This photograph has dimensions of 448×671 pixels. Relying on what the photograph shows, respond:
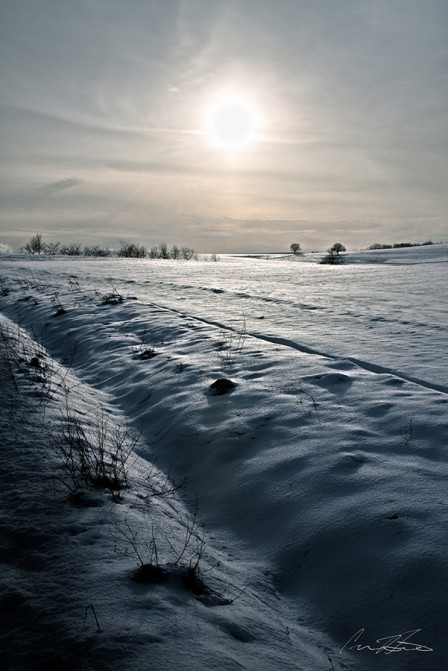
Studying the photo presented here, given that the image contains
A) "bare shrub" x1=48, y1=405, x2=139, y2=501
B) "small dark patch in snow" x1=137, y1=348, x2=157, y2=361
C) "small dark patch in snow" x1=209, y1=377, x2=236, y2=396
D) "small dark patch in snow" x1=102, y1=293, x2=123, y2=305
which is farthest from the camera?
"small dark patch in snow" x1=102, y1=293, x2=123, y2=305

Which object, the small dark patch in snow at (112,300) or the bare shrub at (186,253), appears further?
the bare shrub at (186,253)

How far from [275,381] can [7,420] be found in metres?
2.78

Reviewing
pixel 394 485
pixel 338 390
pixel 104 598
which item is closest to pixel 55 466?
pixel 104 598

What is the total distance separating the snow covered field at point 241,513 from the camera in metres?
1.73

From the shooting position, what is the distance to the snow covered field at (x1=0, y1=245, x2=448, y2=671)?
5.68 feet

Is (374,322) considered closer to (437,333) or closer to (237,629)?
(437,333)

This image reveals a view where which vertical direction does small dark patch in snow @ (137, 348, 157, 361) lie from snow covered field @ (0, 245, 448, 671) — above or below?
above

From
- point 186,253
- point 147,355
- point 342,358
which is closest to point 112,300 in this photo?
point 147,355
